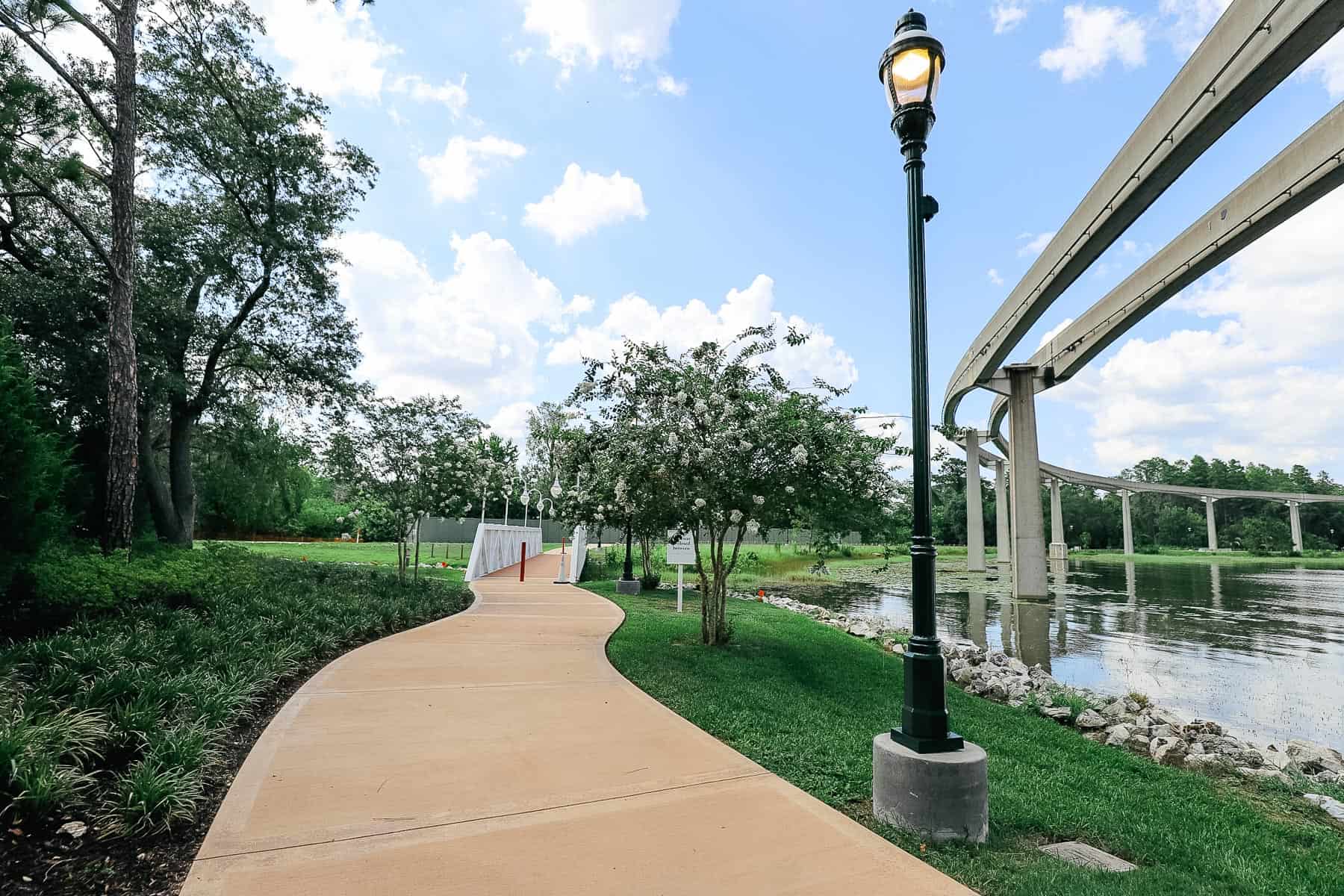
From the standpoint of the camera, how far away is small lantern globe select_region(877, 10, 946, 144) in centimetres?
449

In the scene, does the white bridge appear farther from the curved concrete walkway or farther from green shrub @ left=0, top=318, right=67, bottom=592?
green shrub @ left=0, top=318, right=67, bottom=592

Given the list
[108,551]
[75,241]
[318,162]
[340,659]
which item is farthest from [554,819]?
[318,162]

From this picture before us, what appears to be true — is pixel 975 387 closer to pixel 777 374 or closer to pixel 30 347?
pixel 777 374

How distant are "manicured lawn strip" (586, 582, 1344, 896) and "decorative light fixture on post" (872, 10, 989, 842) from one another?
0.19 m

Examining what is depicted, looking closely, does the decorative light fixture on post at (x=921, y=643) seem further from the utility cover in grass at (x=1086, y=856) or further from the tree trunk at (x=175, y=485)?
the tree trunk at (x=175, y=485)

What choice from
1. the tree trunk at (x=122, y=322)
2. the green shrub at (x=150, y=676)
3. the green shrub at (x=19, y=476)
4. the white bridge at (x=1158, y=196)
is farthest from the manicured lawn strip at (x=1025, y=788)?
the white bridge at (x=1158, y=196)

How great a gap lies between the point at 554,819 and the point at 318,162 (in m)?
16.9

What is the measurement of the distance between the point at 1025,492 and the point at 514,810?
80.0ft

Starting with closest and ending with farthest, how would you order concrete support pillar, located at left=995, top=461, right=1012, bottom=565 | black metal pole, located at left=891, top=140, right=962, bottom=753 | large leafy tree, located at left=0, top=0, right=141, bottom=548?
black metal pole, located at left=891, top=140, right=962, bottom=753 < large leafy tree, located at left=0, top=0, right=141, bottom=548 < concrete support pillar, located at left=995, top=461, right=1012, bottom=565

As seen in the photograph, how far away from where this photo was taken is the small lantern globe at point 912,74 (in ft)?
14.7

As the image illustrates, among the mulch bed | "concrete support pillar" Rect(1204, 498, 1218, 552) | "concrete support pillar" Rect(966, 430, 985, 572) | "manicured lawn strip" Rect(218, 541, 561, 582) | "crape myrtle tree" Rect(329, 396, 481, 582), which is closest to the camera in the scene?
the mulch bed

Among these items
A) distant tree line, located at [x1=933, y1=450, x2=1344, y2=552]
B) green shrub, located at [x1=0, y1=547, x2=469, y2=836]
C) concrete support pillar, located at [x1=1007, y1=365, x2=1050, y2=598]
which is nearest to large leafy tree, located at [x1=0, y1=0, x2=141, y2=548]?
green shrub, located at [x1=0, y1=547, x2=469, y2=836]

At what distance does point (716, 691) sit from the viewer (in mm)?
6934

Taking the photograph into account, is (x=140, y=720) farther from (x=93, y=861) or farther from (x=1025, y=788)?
A: (x=1025, y=788)
